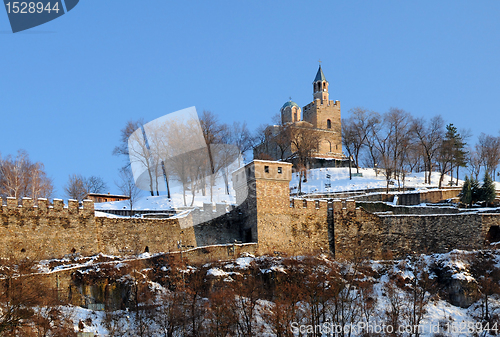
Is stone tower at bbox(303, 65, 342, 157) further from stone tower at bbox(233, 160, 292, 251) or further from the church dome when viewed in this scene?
stone tower at bbox(233, 160, 292, 251)

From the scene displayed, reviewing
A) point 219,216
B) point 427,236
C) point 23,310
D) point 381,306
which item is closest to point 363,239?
point 427,236

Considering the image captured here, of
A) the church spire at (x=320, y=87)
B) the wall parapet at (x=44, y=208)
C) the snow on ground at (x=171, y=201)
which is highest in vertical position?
the church spire at (x=320, y=87)

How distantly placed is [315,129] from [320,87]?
422 inches

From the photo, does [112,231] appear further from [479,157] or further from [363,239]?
[479,157]

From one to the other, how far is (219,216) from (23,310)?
15097mm

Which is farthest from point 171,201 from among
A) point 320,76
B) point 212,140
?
point 320,76

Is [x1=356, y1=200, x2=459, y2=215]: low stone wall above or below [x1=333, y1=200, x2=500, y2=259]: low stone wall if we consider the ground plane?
above

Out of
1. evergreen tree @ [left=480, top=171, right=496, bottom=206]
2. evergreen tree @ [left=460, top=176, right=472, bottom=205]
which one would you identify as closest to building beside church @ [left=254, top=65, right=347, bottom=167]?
evergreen tree @ [left=460, top=176, right=472, bottom=205]

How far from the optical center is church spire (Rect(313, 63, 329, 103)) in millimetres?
75562

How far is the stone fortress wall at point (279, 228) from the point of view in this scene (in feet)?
108

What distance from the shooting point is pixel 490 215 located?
1451 inches

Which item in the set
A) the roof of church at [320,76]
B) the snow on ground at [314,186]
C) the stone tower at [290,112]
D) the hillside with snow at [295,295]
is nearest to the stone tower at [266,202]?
the hillside with snow at [295,295]

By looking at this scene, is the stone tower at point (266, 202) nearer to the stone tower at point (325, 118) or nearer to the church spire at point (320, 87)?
the stone tower at point (325, 118)

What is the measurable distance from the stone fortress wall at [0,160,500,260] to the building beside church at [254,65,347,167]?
21.5m
